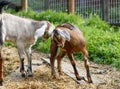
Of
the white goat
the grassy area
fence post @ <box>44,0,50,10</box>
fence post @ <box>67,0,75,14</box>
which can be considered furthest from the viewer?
fence post @ <box>44,0,50,10</box>

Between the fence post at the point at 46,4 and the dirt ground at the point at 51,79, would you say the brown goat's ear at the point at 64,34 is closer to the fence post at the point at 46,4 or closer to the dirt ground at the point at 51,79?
the dirt ground at the point at 51,79

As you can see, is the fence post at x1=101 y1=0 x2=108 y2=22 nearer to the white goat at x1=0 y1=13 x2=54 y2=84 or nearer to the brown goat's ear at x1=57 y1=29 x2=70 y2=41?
the white goat at x1=0 y1=13 x2=54 y2=84

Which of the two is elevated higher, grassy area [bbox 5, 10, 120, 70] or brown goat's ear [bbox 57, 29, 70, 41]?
brown goat's ear [bbox 57, 29, 70, 41]

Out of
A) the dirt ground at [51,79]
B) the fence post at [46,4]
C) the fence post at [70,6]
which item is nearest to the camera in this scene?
the dirt ground at [51,79]

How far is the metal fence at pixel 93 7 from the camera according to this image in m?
13.5

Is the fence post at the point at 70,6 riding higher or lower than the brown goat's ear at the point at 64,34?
lower

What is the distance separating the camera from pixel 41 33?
6.78 meters

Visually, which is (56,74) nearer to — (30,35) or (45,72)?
(45,72)

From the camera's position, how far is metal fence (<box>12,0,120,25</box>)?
44.1ft

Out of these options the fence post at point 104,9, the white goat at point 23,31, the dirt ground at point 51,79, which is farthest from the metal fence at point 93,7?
the white goat at point 23,31

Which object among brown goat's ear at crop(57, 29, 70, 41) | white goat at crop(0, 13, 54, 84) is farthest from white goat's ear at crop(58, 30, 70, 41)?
white goat at crop(0, 13, 54, 84)

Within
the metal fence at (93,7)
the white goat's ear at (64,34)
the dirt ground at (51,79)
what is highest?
the white goat's ear at (64,34)

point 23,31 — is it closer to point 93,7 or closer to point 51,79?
point 51,79

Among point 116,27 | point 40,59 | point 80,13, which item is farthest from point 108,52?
point 80,13
